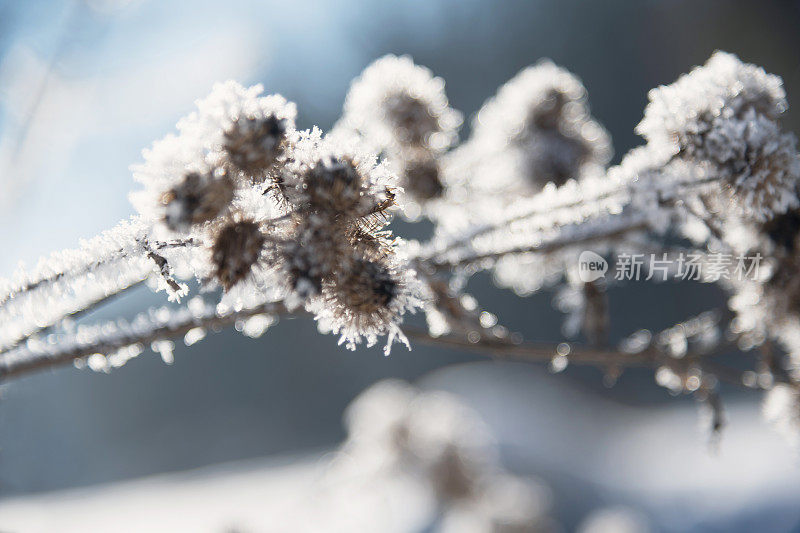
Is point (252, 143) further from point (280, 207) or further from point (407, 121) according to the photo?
point (407, 121)

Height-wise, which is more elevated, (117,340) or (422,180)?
(422,180)

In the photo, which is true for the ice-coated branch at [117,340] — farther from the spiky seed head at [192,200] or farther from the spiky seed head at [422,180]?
the spiky seed head at [422,180]

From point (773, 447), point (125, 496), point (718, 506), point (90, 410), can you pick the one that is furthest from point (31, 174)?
point (90, 410)

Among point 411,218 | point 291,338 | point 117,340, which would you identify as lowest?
point 117,340

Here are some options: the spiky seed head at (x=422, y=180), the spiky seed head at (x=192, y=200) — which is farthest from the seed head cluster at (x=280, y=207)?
the spiky seed head at (x=422, y=180)

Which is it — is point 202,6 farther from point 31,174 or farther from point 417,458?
point 417,458

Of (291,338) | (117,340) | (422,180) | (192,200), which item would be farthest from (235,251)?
(291,338)

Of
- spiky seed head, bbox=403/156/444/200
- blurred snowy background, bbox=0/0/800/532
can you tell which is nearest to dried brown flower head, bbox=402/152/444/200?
spiky seed head, bbox=403/156/444/200

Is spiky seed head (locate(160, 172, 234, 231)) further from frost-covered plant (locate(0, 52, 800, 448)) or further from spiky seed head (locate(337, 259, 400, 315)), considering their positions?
spiky seed head (locate(337, 259, 400, 315))
